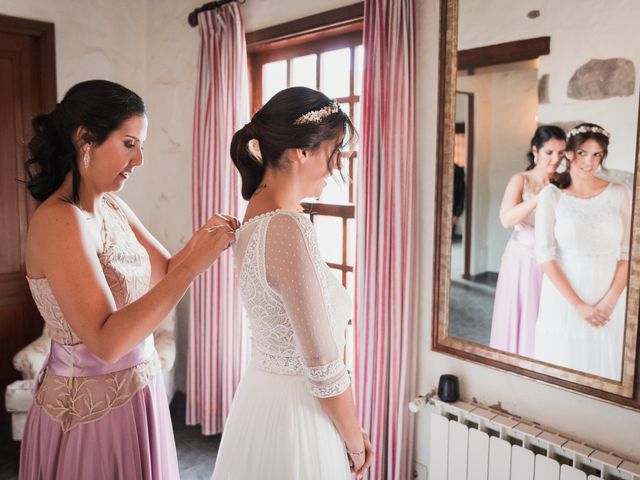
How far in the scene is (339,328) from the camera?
1.48m

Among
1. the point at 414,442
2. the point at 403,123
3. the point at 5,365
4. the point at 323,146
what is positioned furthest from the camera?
the point at 5,365

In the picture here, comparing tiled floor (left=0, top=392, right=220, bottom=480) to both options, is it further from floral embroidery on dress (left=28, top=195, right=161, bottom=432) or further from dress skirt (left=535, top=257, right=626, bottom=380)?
dress skirt (left=535, top=257, right=626, bottom=380)

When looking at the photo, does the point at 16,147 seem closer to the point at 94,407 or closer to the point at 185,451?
the point at 185,451

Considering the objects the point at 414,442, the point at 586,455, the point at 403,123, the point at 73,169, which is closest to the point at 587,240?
the point at 586,455

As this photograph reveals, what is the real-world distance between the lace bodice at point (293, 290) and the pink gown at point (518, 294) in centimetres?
83

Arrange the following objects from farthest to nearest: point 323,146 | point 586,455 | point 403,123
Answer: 1. point 403,123
2. point 586,455
3. point 323,146

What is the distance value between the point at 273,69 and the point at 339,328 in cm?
200

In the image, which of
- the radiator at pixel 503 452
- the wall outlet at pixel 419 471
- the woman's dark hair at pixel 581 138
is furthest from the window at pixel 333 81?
the woman's dark hair at pixel 581 138

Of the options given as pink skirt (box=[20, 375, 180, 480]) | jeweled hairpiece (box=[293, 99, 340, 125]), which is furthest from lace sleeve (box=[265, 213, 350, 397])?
pink skirt (box=[20, 375, 180, 480])

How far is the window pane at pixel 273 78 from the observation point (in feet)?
9.94

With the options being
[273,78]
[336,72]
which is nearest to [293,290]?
[336,72]

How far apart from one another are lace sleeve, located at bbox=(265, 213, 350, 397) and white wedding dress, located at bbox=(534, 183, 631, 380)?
0.90 m

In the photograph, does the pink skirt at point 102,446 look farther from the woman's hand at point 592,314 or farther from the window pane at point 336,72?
the window pane at point 336,72

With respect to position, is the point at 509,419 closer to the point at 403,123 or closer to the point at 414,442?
the point at 414,442
